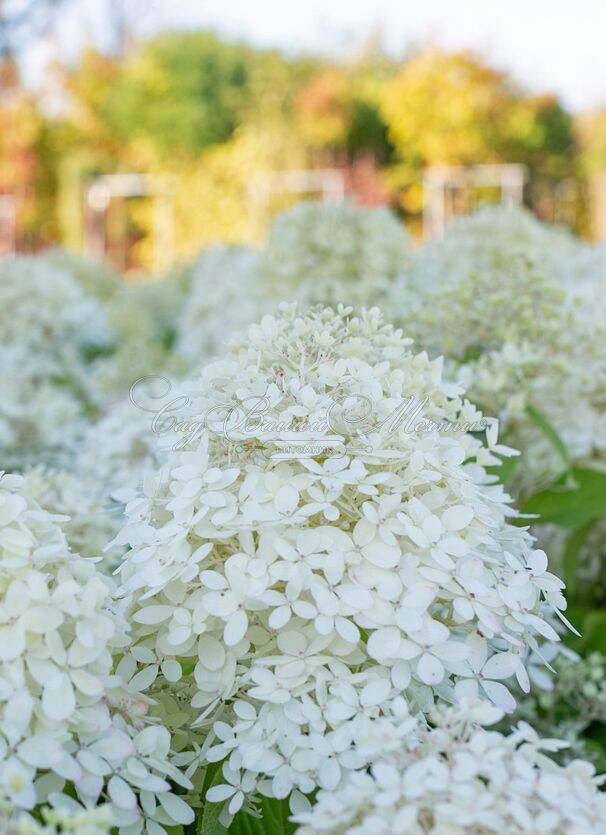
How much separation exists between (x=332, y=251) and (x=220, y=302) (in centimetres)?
109

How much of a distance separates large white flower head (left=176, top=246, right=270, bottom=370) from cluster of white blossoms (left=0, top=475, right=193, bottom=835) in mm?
1386

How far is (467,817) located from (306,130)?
13.1 m

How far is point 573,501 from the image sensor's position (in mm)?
1404

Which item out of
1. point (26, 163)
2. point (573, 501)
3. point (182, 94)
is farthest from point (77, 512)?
point (26, 163)

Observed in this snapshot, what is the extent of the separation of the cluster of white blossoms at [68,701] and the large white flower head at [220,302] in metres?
1.39

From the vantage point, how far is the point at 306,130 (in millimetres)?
13047

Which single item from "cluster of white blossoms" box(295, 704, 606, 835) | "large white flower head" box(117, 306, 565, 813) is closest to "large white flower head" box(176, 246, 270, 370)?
"large white flower head" box(117, 306, 565, 813)

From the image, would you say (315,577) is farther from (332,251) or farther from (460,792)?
(332,251)

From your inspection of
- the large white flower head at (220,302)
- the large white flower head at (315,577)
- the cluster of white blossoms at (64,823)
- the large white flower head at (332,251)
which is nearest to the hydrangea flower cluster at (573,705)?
the large white flower head at (315,577)

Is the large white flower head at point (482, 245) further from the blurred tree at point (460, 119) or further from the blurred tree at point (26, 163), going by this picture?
the blurred tree at point (26, 163)

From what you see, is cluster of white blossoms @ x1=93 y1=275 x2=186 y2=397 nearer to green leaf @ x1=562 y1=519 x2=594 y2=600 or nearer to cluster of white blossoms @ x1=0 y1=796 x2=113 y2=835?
green leaf @ x1=562 y1=519 x2=594 y2=600

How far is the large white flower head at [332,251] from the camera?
2.05m

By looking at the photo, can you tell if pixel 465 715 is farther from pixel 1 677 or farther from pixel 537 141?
pixel 537 141

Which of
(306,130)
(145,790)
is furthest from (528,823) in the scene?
(306,130)
